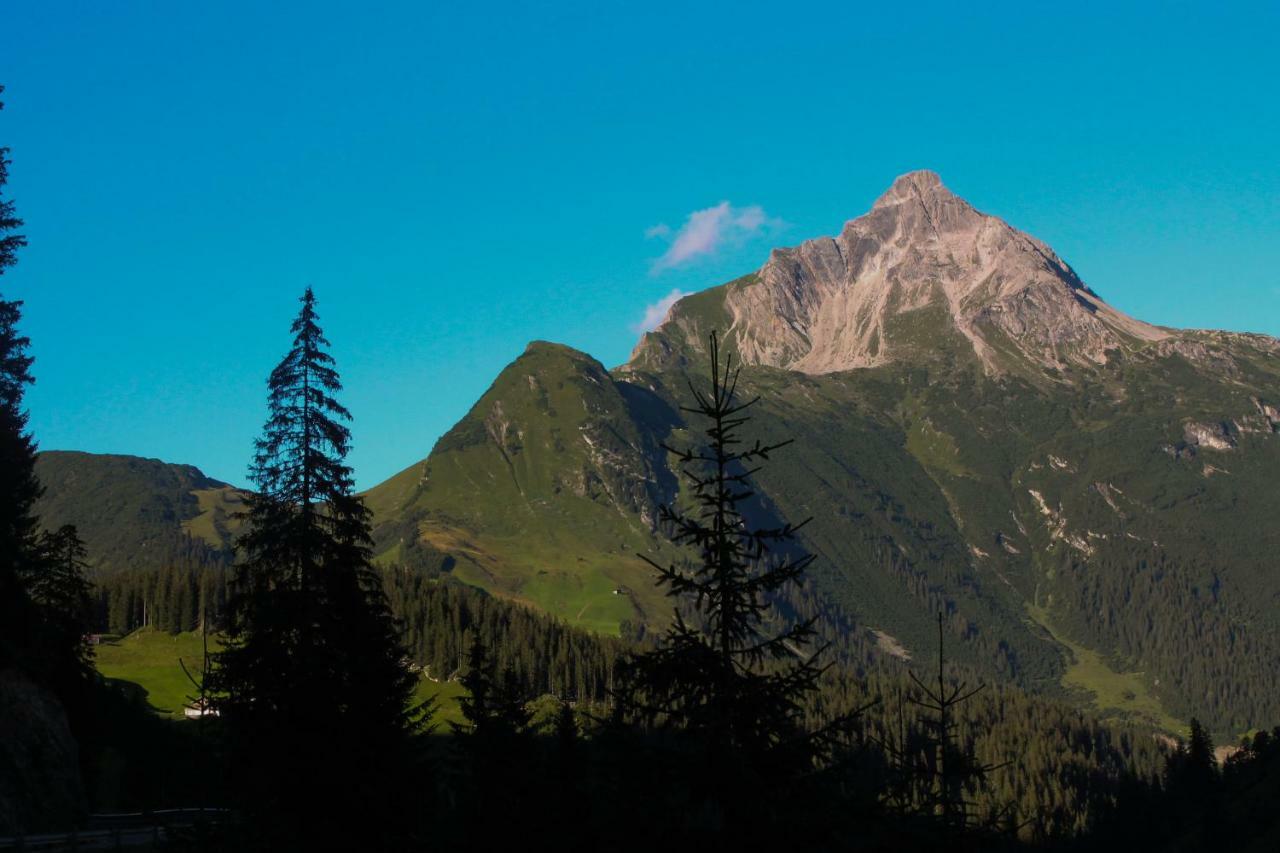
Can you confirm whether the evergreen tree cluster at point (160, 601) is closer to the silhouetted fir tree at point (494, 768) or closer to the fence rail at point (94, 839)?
the fence rail at point (94, 839)

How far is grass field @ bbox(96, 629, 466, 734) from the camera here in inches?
5950

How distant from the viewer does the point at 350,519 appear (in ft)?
126

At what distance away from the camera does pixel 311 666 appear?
1364 inches

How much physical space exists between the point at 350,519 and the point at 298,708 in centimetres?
755

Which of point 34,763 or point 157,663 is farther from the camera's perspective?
point 157,663

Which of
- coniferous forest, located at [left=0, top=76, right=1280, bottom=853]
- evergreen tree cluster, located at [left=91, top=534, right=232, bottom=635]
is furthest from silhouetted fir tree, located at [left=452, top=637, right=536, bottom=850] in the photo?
evergreen tree cluster, located at [left=91, top=534, right=232, bottom=635]

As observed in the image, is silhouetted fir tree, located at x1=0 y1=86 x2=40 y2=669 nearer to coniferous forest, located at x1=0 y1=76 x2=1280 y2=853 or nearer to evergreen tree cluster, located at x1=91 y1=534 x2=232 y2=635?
coniferous forest, located at x1=0 y1=76 x2=1280 y2=853

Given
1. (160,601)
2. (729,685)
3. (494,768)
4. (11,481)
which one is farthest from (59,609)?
(160,601)

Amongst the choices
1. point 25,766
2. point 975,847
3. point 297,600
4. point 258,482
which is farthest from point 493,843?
point 25,766

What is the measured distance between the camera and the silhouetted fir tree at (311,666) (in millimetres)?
32344

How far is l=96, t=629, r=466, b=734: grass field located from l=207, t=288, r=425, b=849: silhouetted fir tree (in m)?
111

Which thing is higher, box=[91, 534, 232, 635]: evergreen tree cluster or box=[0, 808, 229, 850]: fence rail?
box=[91, 534, 232, 635]: evergreen tree cluster

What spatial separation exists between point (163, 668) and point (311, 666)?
14943 cm

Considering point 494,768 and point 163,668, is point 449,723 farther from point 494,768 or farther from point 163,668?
point 163,668
